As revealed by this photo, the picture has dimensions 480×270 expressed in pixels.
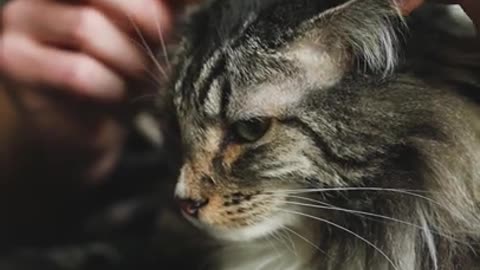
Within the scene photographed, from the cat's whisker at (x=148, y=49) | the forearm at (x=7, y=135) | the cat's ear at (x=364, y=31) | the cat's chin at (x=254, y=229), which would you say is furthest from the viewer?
the forearm at (x=7, y=135)

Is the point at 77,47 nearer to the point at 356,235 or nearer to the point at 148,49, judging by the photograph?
the point at 148,49

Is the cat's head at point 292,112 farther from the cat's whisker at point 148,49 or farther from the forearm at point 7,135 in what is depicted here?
the forearm at point 7,135

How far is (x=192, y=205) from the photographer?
891 millimetres

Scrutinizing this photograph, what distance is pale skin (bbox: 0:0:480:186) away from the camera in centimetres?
106

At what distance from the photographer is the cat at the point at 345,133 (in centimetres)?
83

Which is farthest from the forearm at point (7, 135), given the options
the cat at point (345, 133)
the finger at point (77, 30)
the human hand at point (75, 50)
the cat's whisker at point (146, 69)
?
the cat at point (345, 133)

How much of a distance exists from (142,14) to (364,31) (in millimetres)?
335

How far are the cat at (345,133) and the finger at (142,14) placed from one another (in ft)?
0.54

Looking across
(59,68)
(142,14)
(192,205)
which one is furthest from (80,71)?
(192,205)

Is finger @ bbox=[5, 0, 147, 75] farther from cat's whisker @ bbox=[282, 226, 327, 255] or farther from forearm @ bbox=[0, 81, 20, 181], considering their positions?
cat's whisker @ bbox=[282, 226, 327, 255]

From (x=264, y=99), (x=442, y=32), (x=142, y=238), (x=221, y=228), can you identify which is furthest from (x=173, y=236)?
(x=442, y=32)

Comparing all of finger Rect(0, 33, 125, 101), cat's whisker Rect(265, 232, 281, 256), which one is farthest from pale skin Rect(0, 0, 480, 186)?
cat's whisker Rect(265, 232, 281, 256)

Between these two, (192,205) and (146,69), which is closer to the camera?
(192,205)

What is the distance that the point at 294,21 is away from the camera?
840 mm
